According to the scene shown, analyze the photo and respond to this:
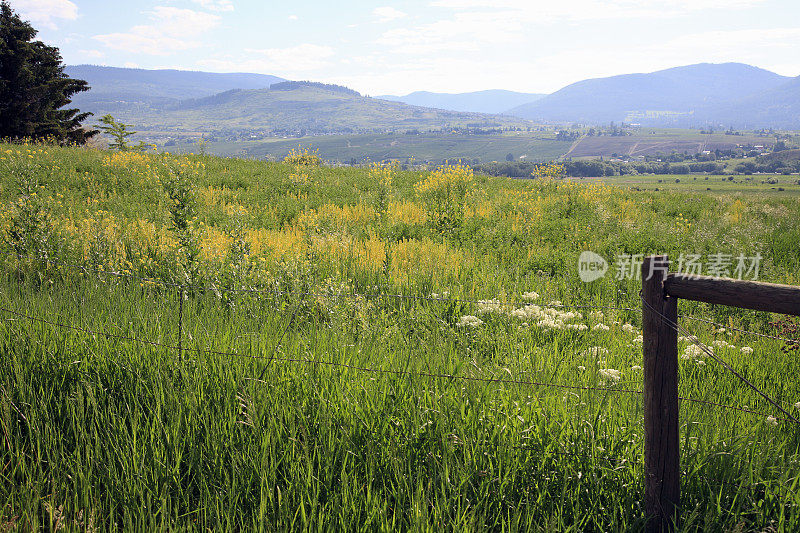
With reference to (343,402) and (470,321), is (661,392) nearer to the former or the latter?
(343,402)

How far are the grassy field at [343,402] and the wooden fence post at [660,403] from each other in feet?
0.50

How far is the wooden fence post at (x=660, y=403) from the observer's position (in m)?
→ 2.40

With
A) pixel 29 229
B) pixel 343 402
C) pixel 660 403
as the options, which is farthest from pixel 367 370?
pixel 29 229

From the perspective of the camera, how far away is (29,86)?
103ft

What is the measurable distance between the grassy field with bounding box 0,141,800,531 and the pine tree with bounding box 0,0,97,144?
30577 mm

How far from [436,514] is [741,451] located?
1.87 meters

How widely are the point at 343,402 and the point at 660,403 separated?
1.87 metres

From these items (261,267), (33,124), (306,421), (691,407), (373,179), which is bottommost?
(691,407)

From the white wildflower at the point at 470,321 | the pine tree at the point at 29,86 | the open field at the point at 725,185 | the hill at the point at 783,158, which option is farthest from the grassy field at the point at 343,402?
the hill at the point at 783,158

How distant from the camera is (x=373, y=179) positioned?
17.2 meters

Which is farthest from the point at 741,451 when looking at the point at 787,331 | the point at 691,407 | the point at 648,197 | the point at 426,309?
the point at 648,197

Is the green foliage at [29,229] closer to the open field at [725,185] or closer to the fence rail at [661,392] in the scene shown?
the fence rail at [661,392]

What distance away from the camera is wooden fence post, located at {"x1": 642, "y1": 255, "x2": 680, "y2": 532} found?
2.40 metres

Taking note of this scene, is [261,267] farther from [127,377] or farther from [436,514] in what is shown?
[436,514]
